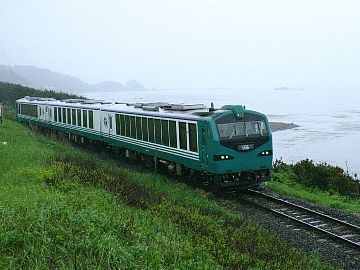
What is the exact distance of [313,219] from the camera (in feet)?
43.3

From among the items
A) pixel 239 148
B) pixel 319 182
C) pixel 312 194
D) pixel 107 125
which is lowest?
pixel 319 182

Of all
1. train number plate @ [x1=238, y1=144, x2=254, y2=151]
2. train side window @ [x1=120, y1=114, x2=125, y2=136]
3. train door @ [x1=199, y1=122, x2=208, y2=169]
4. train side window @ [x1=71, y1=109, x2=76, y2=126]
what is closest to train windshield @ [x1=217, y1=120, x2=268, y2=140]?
train number plate @ [x1=238, y1=144, x2=254, y2=151]

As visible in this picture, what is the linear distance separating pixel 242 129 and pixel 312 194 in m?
4.92

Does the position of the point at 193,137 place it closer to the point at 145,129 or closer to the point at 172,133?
the point at 172,133

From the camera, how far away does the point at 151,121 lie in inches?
768

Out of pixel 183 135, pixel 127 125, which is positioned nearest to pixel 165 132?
pixel 183 135

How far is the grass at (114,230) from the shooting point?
6.97 m

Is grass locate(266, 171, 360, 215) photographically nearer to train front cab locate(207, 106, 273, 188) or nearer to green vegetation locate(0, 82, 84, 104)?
train front cab locate(207, 106, 273, 188)

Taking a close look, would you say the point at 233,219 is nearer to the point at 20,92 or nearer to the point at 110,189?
the point at 110,189

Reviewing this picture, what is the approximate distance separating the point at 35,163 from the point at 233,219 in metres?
6.67

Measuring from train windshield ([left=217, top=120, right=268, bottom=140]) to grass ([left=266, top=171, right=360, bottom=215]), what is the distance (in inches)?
107

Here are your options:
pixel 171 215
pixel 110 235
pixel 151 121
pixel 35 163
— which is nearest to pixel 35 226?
pixel 110 235

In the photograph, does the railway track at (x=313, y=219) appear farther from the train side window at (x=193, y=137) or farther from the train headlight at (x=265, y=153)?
the train side window at (x=193, y=137)

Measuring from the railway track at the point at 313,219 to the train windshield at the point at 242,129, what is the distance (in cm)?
201
